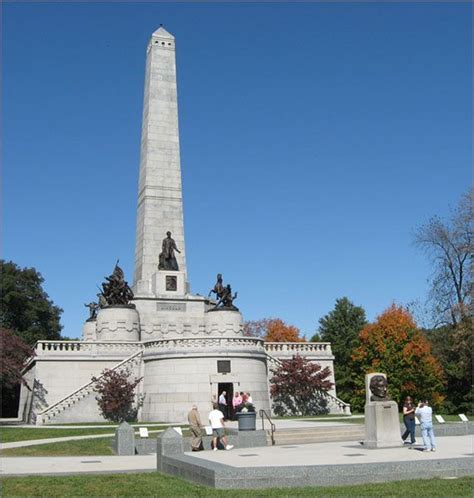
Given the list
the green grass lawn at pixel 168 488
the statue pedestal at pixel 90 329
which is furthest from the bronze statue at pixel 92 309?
the green grass lawn at pixel 168 488

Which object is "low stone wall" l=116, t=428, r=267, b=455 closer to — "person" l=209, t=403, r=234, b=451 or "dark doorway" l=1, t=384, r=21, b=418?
"person" l=209, t=403, r=234, b=451

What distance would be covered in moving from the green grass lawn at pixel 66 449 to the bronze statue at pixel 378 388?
27.8 ft

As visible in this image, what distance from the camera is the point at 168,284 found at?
1981 inches

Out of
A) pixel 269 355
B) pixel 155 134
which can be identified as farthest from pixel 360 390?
pixel 155 134

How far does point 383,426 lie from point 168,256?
103 ft

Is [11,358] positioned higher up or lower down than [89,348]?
lower down

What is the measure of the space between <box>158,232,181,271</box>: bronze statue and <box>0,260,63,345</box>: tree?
22.7m

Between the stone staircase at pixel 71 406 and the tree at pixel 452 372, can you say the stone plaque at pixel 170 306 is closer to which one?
the stone staircase at pixel 71 406

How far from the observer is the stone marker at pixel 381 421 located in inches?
804

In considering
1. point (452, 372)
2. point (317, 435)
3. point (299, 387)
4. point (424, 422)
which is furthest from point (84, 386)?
point (452, 372)

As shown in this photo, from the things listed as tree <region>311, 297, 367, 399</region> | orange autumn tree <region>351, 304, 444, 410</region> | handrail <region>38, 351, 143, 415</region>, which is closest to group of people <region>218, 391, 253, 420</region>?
handrail <region>38, 351, 143, 415</region>

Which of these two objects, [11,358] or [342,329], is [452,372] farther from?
[11,358]

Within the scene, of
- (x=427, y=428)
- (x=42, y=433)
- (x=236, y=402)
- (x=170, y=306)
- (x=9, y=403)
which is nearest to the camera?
(x=427, y=428)

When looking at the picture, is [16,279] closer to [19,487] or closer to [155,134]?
[155,134]
